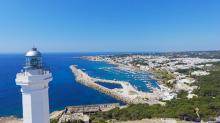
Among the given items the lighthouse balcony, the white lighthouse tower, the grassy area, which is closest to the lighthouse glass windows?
the white lighthouse tower

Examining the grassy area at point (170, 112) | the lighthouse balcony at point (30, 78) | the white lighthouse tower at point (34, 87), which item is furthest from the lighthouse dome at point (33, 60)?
the grassy area at point (170, 112)

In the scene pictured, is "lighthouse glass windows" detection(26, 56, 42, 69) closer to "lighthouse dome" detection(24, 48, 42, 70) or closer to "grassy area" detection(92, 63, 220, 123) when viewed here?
"lighthouse dome" detection(24, 48, 42, 70)

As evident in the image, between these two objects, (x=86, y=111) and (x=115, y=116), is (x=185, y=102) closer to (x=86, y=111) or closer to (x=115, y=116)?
(x=115, y=116)

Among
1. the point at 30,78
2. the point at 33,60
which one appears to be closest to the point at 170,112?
the point at 33,60

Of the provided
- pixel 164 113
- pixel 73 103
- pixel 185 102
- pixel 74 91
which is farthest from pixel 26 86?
pixel 74 91

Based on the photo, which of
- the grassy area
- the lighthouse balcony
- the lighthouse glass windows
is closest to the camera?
the lighthouse balcony

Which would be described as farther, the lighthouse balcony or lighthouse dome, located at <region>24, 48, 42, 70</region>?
lighthouse dome, located at <region>24, 48, 42, 70</region>

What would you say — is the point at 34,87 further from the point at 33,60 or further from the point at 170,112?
the point at 170,112

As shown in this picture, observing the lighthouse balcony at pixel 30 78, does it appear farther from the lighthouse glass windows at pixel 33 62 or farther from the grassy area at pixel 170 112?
the grassy area at pixel 170 112
